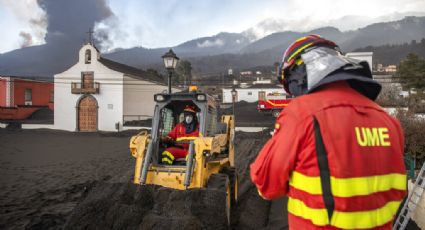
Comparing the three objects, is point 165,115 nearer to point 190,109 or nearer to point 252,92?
point 190,109

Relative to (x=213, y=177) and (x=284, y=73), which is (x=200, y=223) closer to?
(x=213, y=177)

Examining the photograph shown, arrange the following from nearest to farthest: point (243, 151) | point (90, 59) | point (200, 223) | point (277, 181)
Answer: point (277, 181) < point (200, 223) < point (243, 151) < point (90, 59)

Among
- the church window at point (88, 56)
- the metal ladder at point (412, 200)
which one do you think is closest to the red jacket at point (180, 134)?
the metal ladder at point (412, 200)

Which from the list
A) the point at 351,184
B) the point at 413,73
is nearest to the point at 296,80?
the point at 351,184

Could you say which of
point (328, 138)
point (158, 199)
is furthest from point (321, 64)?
point (158, 199)

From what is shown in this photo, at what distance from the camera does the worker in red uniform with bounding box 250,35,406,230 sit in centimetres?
170

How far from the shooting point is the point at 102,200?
493 cm

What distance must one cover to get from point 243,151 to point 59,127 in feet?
79.0

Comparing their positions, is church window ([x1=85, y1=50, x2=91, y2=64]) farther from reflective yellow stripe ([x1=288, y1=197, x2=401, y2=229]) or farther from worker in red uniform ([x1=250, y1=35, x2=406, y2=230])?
reflective yellow stripe ([x1=288, y1=197, x2=401, y2=229])

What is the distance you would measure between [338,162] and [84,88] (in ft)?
115

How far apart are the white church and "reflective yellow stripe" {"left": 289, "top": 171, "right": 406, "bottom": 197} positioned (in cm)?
3273

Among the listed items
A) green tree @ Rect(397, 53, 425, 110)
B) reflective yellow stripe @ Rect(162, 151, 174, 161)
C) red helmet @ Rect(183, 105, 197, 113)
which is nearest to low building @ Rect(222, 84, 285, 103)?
green tree @ Rect(397, 53, 425, 110)

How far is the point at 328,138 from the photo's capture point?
170cm

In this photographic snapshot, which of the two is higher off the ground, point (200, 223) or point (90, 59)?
point (90, 59)
